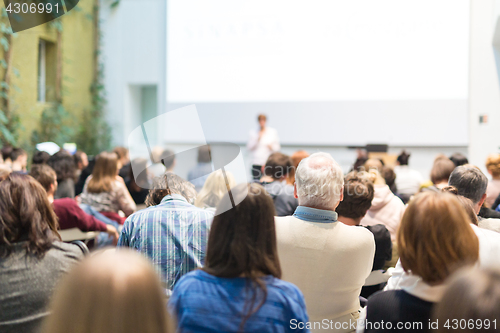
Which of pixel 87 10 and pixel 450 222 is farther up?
pixel 87 10

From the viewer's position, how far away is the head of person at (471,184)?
2.16m

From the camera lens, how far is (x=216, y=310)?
1.11 metres

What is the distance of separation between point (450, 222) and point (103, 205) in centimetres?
290

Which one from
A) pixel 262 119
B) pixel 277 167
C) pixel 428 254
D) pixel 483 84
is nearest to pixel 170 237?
pixel 428 254

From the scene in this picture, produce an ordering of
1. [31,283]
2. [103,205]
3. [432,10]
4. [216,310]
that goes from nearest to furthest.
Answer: [216,310], [31,283], [103,205], [432,10]

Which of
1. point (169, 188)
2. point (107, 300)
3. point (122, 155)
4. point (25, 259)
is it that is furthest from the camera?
point (122, 155)

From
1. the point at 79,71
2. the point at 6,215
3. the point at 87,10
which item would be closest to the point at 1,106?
the point at 79,71

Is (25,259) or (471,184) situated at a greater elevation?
(471,184)

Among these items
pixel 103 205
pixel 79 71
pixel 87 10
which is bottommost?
pixel 103 205

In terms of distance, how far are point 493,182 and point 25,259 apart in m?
3.02

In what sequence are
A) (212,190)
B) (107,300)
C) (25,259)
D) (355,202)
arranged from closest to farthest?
(107,300)
(25,259)
(355,202)
(212,190)

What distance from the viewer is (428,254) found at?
1216mm

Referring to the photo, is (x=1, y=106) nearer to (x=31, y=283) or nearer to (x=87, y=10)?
(x=87, y=10)

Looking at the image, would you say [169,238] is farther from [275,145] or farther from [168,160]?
[275,145]
